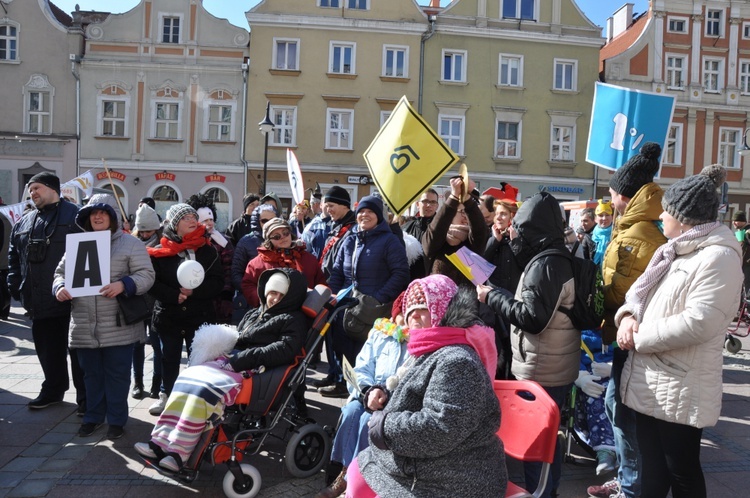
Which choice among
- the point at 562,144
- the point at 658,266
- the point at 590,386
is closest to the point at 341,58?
the point at 562,144

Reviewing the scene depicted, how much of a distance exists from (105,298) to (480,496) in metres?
3.53

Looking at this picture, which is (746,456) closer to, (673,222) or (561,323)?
(561,323)

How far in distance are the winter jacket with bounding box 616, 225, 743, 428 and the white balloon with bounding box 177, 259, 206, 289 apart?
340 centimetres

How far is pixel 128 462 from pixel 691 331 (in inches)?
149

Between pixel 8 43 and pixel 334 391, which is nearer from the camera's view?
pixel 334 391

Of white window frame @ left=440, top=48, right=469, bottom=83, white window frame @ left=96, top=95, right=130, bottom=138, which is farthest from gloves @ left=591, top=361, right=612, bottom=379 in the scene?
white window frame @ left=96, top=95, right=130, bottom=138

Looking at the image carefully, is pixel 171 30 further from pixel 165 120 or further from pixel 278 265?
pixel 278 265

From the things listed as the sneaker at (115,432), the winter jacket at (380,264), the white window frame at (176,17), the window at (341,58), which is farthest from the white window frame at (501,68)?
the sneaker at (115,432)

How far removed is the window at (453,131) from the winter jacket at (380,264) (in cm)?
2042

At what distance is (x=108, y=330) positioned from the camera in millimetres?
4777

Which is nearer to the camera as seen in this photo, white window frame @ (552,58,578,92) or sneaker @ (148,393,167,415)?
sneaker @ (148,393,167,415)

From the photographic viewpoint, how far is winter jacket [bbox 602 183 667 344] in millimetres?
3586

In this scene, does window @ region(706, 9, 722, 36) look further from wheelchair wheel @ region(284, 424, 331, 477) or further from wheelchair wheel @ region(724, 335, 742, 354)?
wheelchair wheel @ region(284, 424, 331, 477)

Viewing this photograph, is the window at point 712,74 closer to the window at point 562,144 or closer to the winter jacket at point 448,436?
the window at point 562,144
